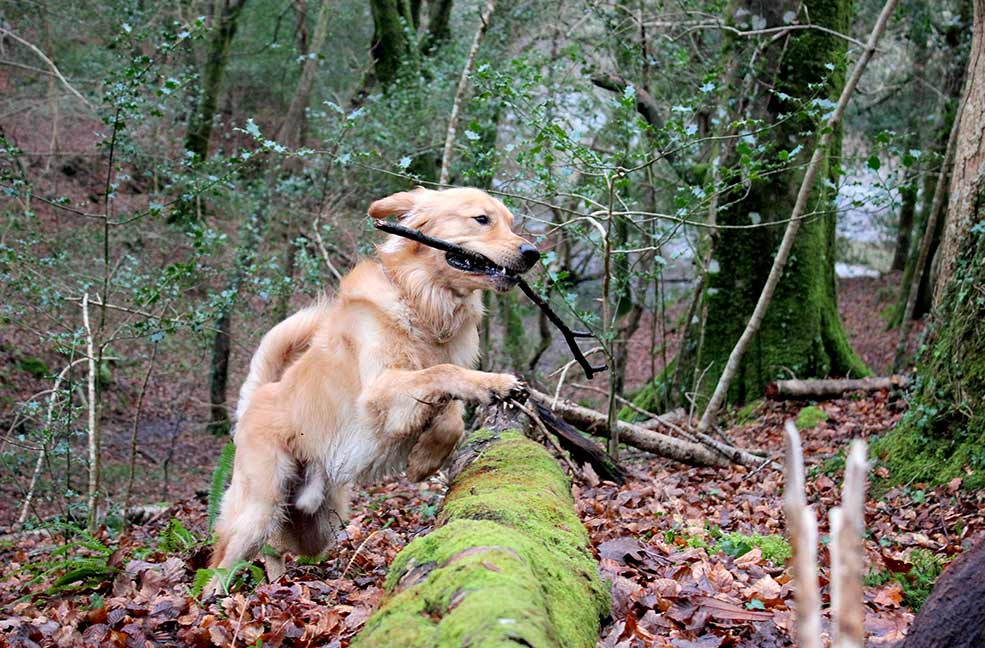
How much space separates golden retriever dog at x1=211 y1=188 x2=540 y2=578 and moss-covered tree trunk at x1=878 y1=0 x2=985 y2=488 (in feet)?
10.8

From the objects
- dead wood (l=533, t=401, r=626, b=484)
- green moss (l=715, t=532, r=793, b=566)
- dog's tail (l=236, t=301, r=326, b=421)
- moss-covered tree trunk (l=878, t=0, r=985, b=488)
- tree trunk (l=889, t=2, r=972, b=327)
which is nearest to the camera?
green moss (l=715, t=532, r=793, b=566)

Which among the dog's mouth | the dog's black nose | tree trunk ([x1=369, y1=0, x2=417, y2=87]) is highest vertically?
tree trunk ([x1=369, y1=0, x2=417, y2=87])

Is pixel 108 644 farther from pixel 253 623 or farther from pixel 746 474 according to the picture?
pixel 746 474

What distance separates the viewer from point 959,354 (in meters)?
6.34

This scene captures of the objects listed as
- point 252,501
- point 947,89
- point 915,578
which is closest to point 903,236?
point 947,89

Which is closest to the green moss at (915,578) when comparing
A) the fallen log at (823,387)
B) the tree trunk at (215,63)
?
the fallen log at (823,387)

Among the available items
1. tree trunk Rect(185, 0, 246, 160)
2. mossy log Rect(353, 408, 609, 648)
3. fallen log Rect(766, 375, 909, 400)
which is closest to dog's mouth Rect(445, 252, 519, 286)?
mossy log Rect(353, 408, 609, 648)

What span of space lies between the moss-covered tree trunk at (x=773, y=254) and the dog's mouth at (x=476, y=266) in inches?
215

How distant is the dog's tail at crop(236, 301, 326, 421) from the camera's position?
20.8 ft

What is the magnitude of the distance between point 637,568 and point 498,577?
2183mm

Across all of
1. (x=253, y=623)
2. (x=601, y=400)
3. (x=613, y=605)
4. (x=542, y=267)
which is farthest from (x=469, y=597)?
(x=601, y=400)

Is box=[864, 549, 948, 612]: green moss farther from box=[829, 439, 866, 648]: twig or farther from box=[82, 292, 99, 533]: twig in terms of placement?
box=[82, 292, 99, 533]: twig

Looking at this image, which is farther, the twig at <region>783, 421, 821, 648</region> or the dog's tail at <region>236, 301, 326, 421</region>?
the dog's tail at <region>236, 301, 326, 421</region>

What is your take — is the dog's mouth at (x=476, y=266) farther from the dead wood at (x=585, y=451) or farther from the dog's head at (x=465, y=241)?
the dead wood at (x=585, y=451)
